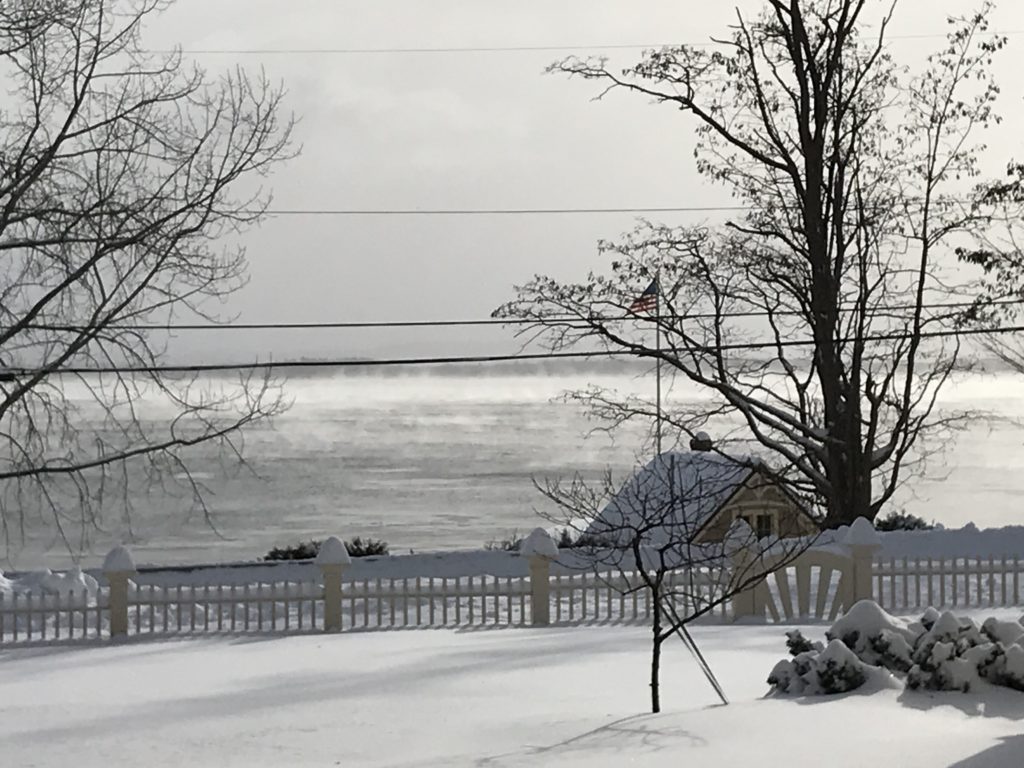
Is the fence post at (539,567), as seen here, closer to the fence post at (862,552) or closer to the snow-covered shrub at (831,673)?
the fence post at (862,552)

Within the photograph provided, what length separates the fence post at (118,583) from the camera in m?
18.7

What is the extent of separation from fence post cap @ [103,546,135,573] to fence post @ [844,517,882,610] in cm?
902

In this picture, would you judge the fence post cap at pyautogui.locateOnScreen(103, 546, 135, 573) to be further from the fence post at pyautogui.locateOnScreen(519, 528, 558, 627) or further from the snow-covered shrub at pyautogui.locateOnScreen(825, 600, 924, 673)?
the snow-covered shrub at pyautogui.locateOnScreen(825, 600, 924, 673)

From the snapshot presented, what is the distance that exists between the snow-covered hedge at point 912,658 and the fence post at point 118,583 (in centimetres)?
978

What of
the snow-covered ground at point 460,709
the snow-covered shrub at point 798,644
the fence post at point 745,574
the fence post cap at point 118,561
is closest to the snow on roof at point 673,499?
the fence post at point 745,574

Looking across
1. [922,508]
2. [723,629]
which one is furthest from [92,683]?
[922,508]

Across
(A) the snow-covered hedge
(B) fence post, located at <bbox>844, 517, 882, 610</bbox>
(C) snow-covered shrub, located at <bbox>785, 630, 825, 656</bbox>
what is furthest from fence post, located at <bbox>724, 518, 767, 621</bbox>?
(A) the snow-covered hedge

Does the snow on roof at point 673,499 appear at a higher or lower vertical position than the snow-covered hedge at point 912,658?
higher

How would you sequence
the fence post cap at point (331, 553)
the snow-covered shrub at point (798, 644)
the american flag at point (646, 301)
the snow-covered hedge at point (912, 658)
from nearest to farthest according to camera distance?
the snow-covered hedge at point (912, 658) < the snow-covered shrub at point (798, 644) < the fence post cap at point (331, 553) < the american flag at point (646, 301)

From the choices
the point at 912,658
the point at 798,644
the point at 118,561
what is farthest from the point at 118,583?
the point at 912,658

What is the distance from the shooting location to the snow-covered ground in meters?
9.40

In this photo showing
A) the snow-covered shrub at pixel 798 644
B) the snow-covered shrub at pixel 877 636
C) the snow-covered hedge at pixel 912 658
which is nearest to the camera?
the snow-covered hedge at pixel 912 658

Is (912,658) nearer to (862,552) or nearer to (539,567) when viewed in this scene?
(862,552)

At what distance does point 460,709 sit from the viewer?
41.3ft
